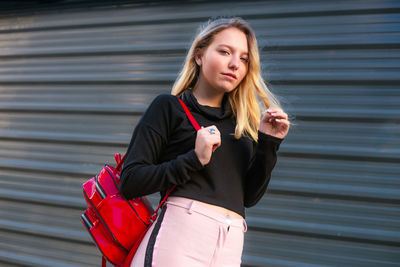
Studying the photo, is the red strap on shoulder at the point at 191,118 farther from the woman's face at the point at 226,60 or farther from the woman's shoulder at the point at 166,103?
the woman's face at the point at 226,60

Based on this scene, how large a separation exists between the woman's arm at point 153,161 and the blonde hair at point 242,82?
27 cm

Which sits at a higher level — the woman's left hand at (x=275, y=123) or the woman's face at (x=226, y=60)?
the woman's face at (x=226, y=60)

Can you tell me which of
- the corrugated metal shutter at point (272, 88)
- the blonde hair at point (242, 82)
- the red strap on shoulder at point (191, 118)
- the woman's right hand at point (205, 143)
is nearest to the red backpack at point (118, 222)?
the red strap on shoulder at point (191, 118)

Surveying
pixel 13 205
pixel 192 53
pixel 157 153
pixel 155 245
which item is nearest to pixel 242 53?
pixel 192 53

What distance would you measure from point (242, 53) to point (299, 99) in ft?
4.50

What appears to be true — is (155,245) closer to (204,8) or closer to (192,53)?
(192,53)

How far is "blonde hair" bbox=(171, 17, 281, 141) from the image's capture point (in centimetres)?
177

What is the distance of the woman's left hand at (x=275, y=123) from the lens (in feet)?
5.39

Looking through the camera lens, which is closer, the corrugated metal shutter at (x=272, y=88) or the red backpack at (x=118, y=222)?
the red backpack at (x=118, y=222)

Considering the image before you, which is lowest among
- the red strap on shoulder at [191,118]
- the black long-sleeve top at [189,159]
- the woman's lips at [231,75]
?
the black long-sleeve top at [189,159]

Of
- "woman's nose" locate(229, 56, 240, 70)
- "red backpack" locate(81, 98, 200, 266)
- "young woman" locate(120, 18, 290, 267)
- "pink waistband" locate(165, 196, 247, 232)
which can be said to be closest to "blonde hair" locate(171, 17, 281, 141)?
"young woman" locate(120, 18, 290, 267)

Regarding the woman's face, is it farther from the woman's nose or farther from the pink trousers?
the pink trousers

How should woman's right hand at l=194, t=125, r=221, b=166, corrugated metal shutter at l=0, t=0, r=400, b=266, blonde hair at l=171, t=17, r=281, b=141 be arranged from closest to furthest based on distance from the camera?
1. woman's right hand at l=194, t=125, r=221, b=166
2. blonde hair at l=171, t=17, r=281, b=141
3. corrugated metal shutter at l=0, t=0, r=400, b=266

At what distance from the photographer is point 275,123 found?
1694mm
